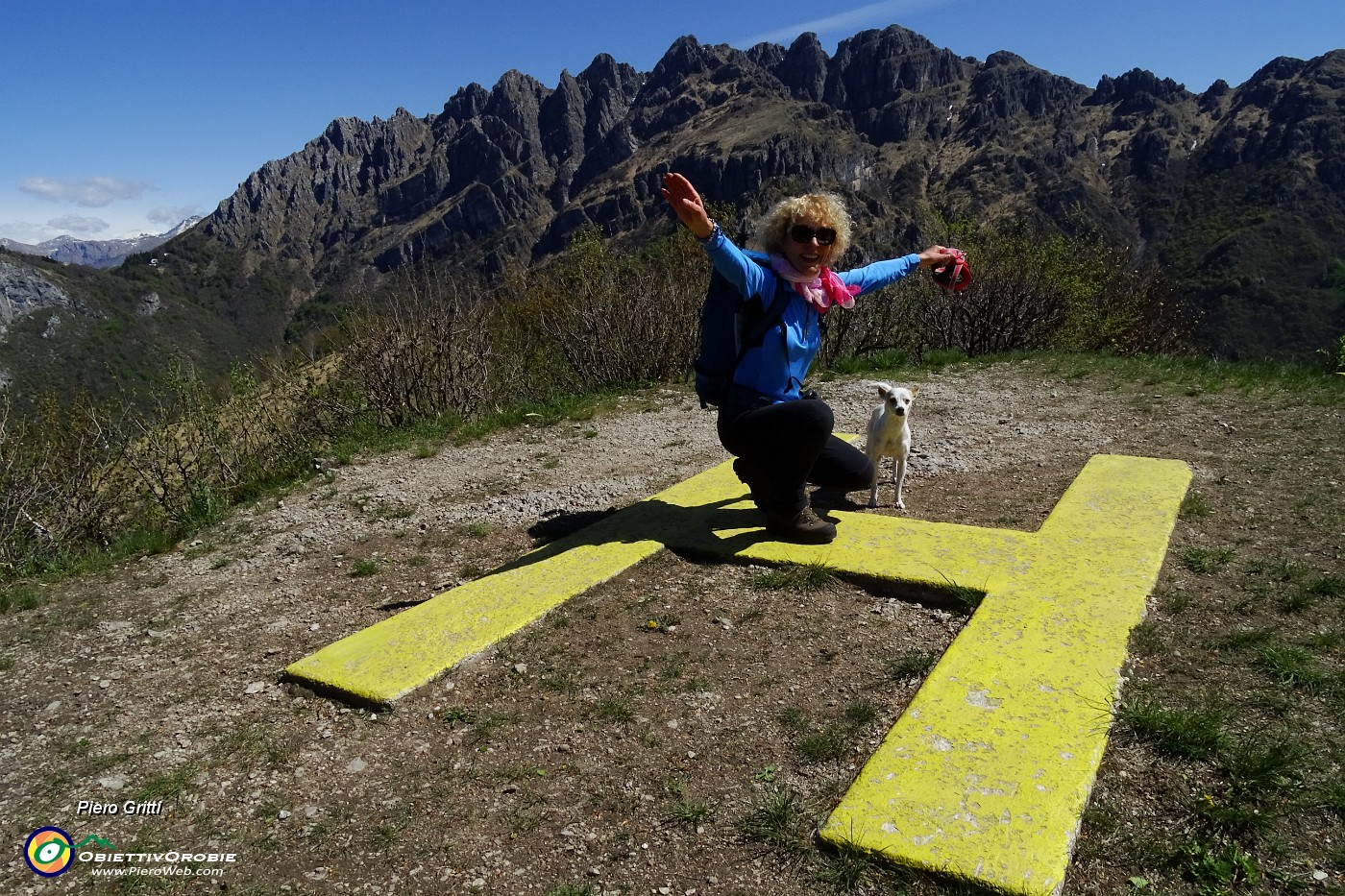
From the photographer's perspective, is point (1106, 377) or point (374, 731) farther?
point (1106, 377)

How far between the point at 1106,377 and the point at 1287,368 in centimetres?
169

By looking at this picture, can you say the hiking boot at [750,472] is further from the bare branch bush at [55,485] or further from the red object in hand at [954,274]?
the bare branch bush at [55,485]

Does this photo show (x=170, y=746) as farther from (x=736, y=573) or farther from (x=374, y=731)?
(x=736, y=573)

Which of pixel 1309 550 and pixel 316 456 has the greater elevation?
pixel 316 456

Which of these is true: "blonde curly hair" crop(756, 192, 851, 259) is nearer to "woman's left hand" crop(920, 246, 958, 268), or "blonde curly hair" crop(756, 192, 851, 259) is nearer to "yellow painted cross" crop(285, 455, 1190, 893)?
"woman's left hand" crop(920, 246, 958, 268)

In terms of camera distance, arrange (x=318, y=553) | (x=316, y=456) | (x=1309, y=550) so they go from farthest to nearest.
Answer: (x=316, y=456) → (x=318, y=553) → (x=1309, y=550)

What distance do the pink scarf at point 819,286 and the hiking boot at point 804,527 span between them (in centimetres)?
108

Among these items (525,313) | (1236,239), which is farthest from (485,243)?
(525,313)

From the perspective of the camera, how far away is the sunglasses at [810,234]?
3969mm

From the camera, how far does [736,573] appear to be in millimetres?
4000

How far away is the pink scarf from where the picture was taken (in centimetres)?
402

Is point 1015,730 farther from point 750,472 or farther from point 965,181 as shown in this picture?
point 965,181

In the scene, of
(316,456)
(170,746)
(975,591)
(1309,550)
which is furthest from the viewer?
(316,456)

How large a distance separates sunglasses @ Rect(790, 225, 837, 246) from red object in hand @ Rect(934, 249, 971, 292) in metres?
0.94
